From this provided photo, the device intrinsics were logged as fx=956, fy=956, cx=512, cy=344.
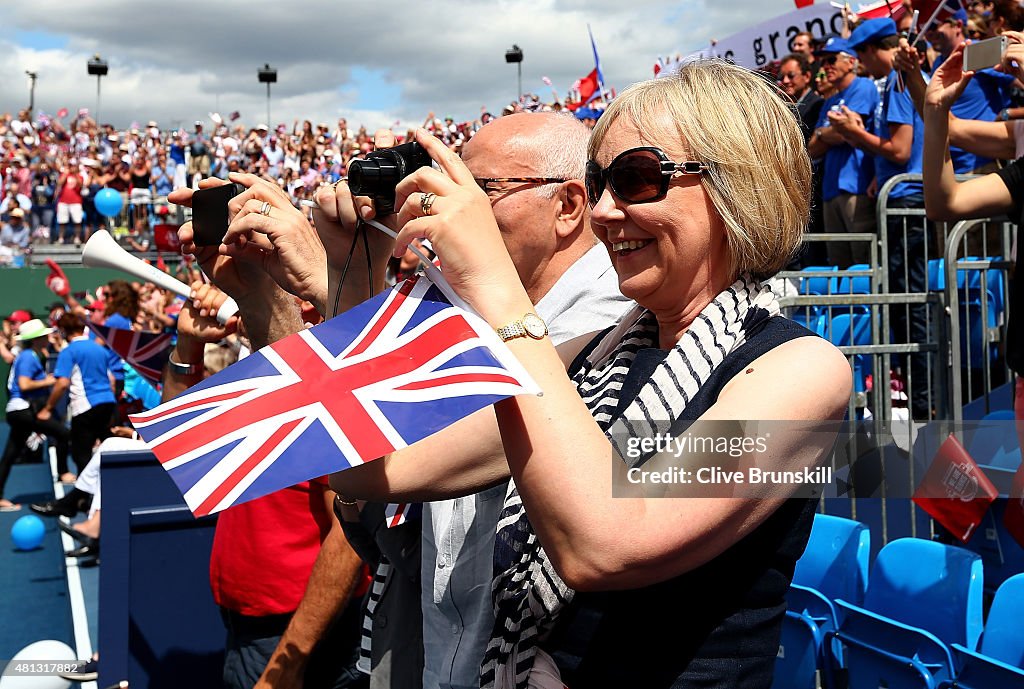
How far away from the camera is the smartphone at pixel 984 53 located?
3248mm

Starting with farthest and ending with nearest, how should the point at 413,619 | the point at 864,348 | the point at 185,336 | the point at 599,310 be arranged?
1. the point at 864,348
2. the point at 185,336
3. the point at 413,619
4. the point at 599,310

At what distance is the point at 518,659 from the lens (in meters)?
1.59

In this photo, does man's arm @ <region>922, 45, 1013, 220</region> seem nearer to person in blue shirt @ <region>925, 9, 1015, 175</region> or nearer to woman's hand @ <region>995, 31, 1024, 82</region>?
woman's hand @ <region>995, 31, 1024, 82</region>

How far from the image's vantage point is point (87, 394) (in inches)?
417

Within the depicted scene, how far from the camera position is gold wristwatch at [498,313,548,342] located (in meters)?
1.39

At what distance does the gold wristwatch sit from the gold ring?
21 centimetres

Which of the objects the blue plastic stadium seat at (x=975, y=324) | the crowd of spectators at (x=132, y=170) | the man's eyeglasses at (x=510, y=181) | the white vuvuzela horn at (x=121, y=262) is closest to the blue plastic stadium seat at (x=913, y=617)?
the man's eyeglasses at (x=510, y=181)

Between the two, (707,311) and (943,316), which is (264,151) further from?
(707,311)

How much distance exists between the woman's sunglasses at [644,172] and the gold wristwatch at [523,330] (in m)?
0.32

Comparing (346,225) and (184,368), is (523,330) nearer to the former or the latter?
(346,225)

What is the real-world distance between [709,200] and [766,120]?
17 centimetres

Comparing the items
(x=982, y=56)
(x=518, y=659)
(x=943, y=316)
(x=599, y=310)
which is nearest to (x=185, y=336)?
(x=599, y=310)

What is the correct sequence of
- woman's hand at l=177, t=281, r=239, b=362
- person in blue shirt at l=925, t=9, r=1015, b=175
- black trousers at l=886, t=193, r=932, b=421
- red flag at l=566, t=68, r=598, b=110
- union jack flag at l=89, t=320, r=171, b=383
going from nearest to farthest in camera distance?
1. woman's hand at l=177, t=281, r=239, b=362
2. union jack flag at l=89, t=320, r=171, b=383
3. black trousers at l=886, t=193, r=932, b=421
4. person in blue shirt at l=925, t=9, r=1015, b=175
5. red flag at l=566, t=68, r=598, b=110

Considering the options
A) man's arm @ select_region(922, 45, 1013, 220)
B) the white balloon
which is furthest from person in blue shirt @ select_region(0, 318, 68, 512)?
man's arm @ select_region(922, 45, 1013, 220)
